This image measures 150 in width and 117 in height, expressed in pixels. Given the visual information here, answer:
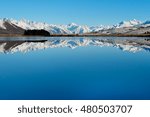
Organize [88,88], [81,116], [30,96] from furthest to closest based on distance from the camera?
1. [88,88]
2. [30,96]
3. [81,116]

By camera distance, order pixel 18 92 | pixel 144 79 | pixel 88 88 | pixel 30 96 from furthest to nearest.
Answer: pixel 144 79 → pixel 88 88 → pixel 18 92 → pixel 30 96

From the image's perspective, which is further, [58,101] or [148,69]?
[148,69]

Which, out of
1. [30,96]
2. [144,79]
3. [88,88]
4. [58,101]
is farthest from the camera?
[144,79]

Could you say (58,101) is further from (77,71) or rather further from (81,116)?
(77,71)

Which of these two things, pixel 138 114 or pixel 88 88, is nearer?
pixel 138 114

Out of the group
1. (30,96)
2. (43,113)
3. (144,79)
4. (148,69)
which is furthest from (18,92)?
(148,69)

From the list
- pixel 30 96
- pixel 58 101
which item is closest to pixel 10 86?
pixel 30 96

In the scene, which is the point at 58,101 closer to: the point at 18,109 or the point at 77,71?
the point at 18,109

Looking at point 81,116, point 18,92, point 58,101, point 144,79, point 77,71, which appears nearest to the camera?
point 81,116
